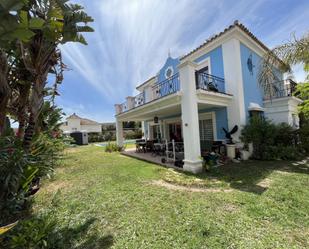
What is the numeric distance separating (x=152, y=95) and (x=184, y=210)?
10570 millimetres

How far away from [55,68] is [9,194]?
14.5 feet

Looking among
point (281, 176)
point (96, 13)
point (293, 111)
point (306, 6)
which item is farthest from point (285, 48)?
point (96, 13)

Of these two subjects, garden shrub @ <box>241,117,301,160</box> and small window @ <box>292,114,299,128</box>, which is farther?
small window @ <box>292,114,299,128</box>

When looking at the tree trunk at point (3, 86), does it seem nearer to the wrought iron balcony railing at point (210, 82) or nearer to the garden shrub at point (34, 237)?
the garden shrub at point (34, 237)

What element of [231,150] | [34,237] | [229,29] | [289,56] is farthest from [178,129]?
[34,237]

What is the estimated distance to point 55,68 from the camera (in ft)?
21.5

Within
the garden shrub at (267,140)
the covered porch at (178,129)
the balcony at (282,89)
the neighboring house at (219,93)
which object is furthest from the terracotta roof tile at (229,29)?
the garden shrub at (267,140)

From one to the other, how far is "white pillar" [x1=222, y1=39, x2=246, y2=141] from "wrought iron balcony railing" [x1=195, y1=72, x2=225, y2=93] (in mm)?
585

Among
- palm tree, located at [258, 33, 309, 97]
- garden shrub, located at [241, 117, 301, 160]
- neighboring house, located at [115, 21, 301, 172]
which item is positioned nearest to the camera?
palm tree, located at [258, 33, 309, 97]

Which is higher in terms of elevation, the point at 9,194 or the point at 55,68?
the point at 55,68

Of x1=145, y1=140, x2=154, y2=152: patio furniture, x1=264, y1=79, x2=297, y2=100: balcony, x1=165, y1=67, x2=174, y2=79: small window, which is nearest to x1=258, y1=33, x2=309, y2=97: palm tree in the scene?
x1=264, y1=79, x2=297, y2=100: balcony

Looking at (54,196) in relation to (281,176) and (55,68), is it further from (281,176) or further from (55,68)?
(281,176)

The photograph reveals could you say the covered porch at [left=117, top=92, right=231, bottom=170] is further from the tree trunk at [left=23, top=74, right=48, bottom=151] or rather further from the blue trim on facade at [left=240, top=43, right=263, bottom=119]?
the tree trunk at [left=23, top=74, right=48, bottom=151]

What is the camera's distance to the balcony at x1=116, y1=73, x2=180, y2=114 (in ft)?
39.4
